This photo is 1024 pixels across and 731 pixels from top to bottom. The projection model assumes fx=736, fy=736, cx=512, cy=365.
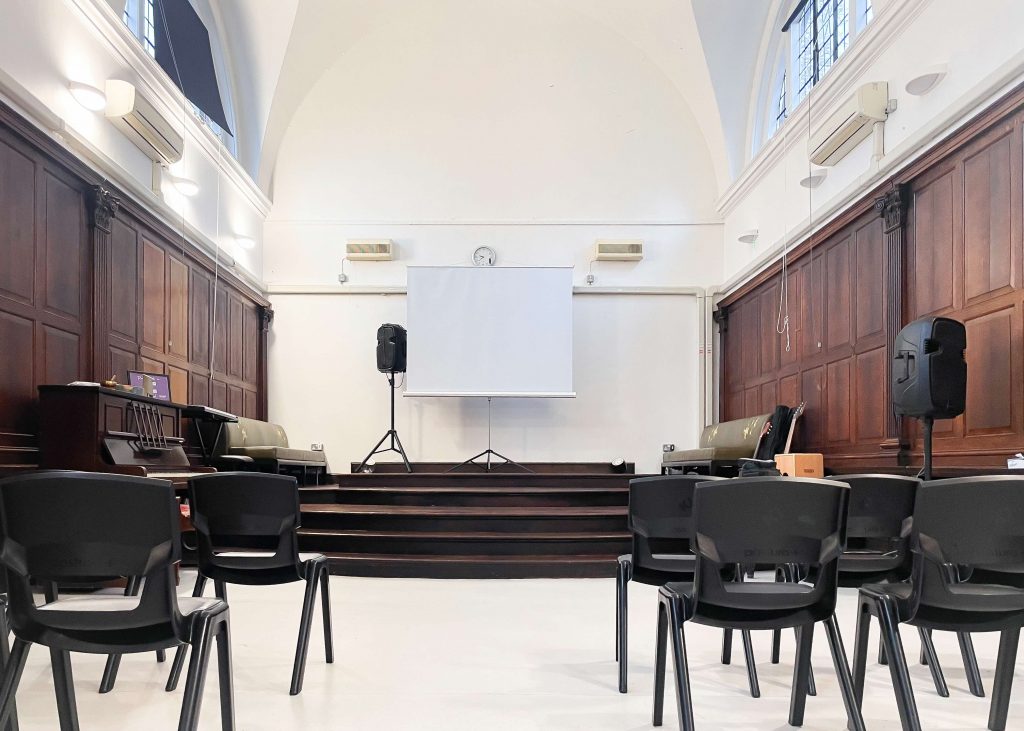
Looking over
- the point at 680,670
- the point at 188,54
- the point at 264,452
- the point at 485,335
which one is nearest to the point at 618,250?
the point at 485,335

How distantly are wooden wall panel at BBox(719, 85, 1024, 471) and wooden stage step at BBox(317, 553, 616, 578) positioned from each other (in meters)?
2.43

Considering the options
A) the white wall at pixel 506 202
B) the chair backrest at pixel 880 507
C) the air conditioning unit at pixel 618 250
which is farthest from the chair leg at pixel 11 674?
the air conditioning unit at pixel 618 250

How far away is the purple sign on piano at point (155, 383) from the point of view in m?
5.57

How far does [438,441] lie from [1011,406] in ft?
21.1

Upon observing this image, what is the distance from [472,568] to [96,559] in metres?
3.82

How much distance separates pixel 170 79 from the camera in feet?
21.7

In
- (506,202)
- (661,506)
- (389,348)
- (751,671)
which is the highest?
(506,202)

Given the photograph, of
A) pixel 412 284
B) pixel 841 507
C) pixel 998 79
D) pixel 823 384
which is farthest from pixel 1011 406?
pixel 412 284

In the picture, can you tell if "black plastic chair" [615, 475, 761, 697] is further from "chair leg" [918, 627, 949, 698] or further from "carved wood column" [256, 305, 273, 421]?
"carved wood column" [256, 305, 273, 421]

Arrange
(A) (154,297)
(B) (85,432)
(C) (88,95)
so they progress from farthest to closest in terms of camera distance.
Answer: (A) (154,297)
(C) (88,95)
(B) (85,432)

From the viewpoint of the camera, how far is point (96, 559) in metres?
1.71

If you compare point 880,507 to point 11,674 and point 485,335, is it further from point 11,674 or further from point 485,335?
point 485,335

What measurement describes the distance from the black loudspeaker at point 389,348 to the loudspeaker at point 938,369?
5536 millimetres

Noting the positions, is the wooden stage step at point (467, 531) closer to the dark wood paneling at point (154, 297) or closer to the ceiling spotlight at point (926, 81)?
the dark wood paneling at point (154, 297)
